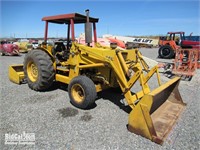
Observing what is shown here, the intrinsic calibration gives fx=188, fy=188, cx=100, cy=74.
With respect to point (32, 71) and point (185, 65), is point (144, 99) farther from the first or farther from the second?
point (185, 65)

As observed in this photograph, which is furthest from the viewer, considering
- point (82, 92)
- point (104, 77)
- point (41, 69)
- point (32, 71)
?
point (32, 71)

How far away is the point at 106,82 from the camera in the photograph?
4750 mm

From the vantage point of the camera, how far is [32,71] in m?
6.07

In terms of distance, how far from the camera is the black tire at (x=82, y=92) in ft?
14.1

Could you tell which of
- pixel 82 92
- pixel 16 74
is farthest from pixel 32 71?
pixel 82 92

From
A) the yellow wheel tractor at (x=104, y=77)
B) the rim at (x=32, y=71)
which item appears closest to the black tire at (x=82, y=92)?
the yellow wheel tractor at (x=104, y=77)

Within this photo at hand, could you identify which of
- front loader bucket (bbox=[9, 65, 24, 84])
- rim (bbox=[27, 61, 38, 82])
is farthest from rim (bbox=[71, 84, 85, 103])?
front loader bucket (bbox=[9, 65, 24, 84])

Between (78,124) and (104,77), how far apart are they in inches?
59.1

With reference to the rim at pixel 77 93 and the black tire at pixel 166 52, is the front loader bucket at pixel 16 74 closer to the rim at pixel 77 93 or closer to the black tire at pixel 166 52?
the rim at pixel 77 93

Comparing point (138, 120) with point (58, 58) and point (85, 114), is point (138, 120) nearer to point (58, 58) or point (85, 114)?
point (85, 114)

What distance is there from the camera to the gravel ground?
317cm

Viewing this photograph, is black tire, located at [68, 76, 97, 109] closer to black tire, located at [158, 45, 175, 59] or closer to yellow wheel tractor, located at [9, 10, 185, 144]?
yellow wheel tractor, located at [9, 10, 185, 144]

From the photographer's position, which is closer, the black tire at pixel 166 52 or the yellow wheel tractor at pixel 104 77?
the yellow wheel tractor at pixel 104 77

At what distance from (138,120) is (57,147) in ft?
4.81
